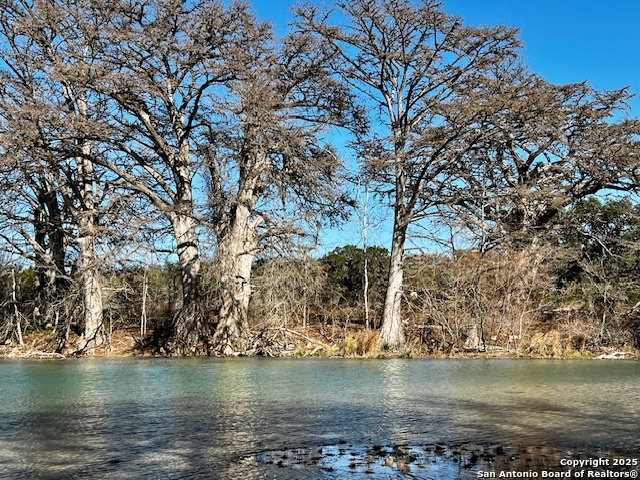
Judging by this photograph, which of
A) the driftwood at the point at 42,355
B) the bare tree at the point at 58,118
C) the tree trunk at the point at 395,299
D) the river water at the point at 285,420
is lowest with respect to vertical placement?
the river water at the point at 285,420

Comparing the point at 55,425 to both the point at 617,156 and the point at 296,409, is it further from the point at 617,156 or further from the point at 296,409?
the point at 617,156

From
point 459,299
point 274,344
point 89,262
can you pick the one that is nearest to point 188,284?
point 89,262

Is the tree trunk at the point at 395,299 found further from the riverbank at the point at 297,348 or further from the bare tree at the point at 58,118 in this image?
the bare tree at the point at 58,118

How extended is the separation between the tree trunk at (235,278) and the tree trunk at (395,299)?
3.73 m

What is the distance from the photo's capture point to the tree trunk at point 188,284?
18641 millimetres

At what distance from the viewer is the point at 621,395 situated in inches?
337

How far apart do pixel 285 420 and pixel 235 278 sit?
39.9 feet

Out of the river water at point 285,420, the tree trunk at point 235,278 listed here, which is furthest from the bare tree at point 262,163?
the river water at point 285,420

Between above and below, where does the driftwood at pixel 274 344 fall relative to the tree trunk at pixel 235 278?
below

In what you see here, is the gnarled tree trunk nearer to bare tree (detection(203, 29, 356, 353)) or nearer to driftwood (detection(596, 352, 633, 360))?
bare tree (detection(203, 29, 356, 353))

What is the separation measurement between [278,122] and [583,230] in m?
→ 9.77

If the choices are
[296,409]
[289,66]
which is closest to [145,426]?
[296,409]

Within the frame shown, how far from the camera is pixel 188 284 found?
19.0 meters

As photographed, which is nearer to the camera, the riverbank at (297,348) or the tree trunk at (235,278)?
the riverbank at (297,348)
